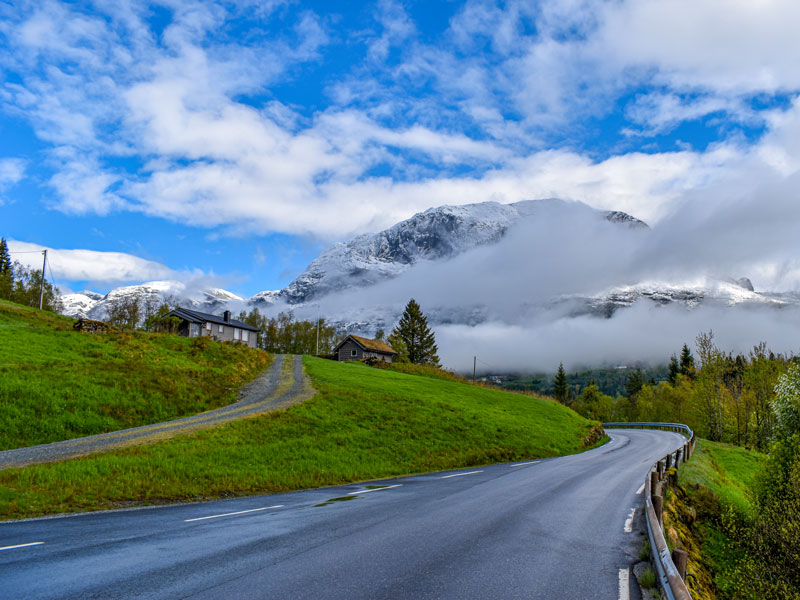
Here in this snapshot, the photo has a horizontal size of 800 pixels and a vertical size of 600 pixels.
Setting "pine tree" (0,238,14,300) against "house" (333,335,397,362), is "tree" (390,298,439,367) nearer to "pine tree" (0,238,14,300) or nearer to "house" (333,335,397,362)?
"house" (333,335,397,362)

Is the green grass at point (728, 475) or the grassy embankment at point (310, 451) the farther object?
the green grass at point (728, 475)

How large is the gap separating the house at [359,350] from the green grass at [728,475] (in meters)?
68.9

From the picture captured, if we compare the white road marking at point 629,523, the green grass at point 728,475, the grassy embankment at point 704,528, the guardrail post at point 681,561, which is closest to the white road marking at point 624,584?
the guardrail post at point 681,561

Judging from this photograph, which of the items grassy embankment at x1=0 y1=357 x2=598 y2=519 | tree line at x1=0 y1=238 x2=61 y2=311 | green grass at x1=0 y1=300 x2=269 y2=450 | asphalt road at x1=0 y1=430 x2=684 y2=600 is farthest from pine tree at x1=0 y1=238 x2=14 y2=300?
asphalt road at x1=0 y1=430 x2=684 y2=600

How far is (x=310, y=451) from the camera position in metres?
24.1

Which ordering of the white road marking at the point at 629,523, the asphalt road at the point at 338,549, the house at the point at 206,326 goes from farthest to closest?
the house at the point at 206,326 < the white road marking at the point at 629,523 < the asphalt road at the point at 338,549

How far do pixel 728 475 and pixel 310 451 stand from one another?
28.8 meters

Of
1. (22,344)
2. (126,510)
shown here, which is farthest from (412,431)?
(22,344)

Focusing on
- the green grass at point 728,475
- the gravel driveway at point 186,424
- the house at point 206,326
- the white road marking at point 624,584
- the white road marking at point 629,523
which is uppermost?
the house at point 206,326

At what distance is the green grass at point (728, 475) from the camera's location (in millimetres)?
21725

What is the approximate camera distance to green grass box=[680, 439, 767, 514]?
71.3ft

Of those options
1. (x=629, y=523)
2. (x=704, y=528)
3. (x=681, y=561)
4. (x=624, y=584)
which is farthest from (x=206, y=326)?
(x=681, y=561)

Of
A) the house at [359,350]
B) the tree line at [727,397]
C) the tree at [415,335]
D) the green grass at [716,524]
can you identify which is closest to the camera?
the green grass at [716,524]

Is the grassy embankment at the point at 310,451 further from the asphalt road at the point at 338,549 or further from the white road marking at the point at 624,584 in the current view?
the white road marking at the point at 624,584
